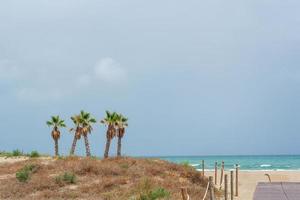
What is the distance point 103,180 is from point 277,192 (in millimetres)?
9110

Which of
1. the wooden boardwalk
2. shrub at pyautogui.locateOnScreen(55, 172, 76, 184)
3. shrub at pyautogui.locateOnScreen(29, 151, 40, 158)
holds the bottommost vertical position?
the wooden boardwalk

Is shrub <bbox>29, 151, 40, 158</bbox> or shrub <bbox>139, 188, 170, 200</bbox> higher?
shrub <bbox>29, 151, 40, 158</bbox>

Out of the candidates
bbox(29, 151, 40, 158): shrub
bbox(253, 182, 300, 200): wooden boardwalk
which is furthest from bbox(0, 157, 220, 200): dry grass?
bbox(29, 151, 40, 158): shrub

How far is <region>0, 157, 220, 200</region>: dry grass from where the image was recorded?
26.0 meters

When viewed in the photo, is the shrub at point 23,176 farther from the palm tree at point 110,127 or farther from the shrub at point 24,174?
the palm tree at point 110,127

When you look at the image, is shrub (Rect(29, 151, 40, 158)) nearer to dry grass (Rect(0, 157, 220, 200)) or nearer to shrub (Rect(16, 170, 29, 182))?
dry grass (Rect(0, 157, 220, 200))

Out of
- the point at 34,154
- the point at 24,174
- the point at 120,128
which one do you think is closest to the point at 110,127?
the point at 120,128

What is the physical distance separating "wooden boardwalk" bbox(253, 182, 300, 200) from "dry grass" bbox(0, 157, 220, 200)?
9.62 feet

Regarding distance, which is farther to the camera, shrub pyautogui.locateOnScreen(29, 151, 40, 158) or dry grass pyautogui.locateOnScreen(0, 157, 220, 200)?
shrub pyautogui.locateOnScreen(29, 151, 40, 158)

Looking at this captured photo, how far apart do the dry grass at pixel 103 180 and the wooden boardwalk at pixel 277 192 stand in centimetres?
293

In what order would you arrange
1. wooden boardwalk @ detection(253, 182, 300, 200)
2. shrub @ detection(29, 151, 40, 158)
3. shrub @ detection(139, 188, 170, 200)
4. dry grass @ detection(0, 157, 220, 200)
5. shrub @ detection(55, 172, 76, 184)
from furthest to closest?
shrub @ detection(29, 151, 40, 158), shrub @ detection(55, 172, 76, 184), dry grass @ detection(0, 157, 220, 200), wooden boardwalk @ detection(253, 182, 300, 200), shrub @ detection(139, 188, 170, 200)

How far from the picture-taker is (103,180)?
1128 inches

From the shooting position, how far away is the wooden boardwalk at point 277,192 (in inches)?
971

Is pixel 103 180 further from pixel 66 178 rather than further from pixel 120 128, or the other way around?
pixel 120 128
